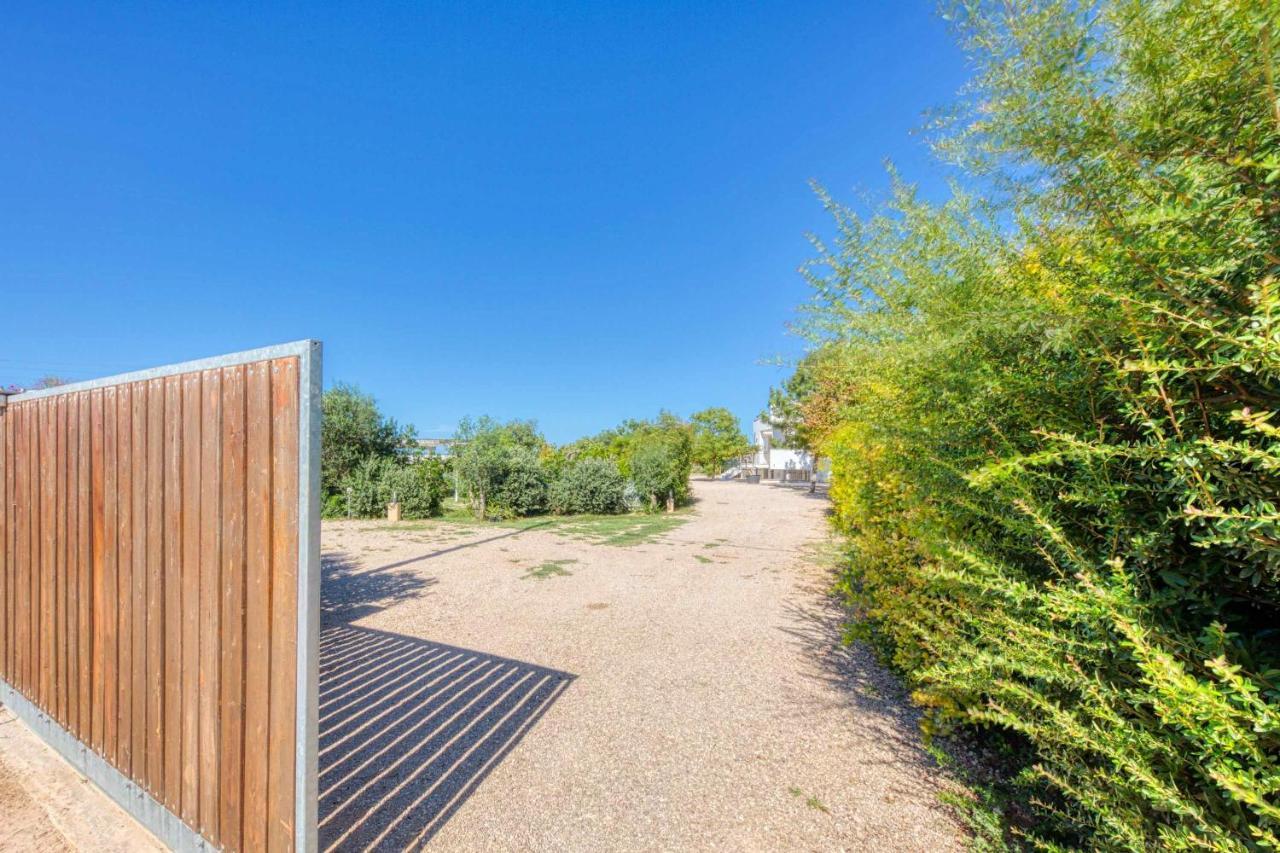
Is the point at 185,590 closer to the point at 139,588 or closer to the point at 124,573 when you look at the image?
the point at 139,588

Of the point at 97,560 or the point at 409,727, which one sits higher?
the point at 97,560

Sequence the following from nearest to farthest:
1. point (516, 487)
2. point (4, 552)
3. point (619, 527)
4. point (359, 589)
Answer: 1. point (4, 552)
2. point (359, 589)
3. point (619, 527)
4. point (516, 487)

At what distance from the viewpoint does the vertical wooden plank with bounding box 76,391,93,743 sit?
2.23 m

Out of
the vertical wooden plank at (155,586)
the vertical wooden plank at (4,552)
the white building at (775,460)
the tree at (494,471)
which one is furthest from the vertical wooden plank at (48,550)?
the white building at (775,460)

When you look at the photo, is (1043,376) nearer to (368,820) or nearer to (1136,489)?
(1136,489)

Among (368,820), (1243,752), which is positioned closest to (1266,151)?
(1243,752)

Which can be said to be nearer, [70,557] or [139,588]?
[139,588]

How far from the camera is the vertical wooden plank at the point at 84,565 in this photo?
2232 millimetres

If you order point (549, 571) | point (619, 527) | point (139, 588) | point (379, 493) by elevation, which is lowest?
point (619, 527)

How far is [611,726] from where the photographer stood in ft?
9.14

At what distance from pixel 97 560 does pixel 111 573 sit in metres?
0.17

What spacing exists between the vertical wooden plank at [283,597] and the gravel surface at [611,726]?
0.72 metres

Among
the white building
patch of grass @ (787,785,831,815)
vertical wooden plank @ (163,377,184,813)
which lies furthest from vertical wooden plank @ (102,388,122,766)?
the white building

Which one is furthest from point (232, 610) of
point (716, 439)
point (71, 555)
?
point (716, 439)
